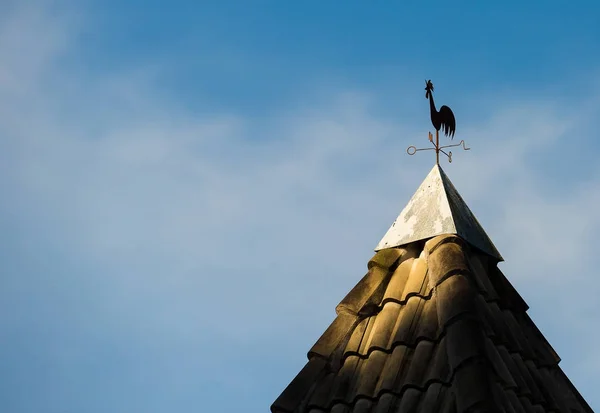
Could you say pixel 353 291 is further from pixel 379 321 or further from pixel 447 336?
pixel 447 336

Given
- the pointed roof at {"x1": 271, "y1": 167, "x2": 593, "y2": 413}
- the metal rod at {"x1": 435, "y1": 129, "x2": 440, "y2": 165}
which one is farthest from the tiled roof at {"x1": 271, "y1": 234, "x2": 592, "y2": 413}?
the metal rod at {"x1": 435, "y1": 129, "x2": 440, "y2": 165}

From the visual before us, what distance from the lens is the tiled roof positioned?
6.21 m

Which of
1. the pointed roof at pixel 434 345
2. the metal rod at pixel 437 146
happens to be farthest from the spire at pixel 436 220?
the metal rod at pixel 437 146

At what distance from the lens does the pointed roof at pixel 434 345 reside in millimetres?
6230

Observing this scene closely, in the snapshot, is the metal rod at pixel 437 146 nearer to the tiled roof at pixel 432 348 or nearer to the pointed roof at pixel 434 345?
the pointed roof at pixel 434 345

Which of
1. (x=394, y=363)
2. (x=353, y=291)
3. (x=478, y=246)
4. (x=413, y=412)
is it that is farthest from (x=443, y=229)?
(x=413, y=412)

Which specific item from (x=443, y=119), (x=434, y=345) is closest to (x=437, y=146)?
(x=443, y=119)

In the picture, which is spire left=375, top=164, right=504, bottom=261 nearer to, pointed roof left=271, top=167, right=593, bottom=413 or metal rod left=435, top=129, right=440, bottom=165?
pointed roof left=271, top=167, right=593, bottom=413

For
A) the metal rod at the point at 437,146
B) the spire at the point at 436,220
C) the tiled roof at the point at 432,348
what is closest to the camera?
the tiled roof at the point at 432,348

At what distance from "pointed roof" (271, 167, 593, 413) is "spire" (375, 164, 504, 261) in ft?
0.08

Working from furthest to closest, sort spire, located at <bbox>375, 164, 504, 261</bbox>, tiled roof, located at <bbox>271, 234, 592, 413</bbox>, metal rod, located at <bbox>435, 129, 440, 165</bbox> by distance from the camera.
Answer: metal rod, located at <bbox>435, 129, 440, 165</bbox>
spire, located at <bbox>375, 164, 504, 261</bbox>
tiled roof, located at <bbox>271, 234, 592, 413</bbox>

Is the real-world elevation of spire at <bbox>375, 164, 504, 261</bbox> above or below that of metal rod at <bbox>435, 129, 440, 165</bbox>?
below

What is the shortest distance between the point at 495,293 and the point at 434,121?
5.88 feet

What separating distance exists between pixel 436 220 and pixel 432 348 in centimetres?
156
